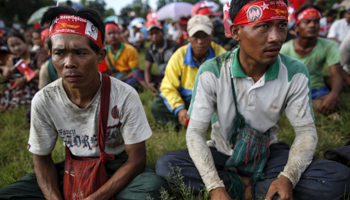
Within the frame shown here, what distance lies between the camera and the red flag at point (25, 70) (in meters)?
4.59

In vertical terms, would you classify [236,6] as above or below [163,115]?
above

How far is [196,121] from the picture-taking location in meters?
2.05

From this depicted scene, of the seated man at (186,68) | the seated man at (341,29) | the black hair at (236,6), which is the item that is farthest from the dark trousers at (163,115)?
the seated man at (341,29)

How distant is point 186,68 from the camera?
363 centimetres

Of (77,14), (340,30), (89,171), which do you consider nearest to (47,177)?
(89,171)

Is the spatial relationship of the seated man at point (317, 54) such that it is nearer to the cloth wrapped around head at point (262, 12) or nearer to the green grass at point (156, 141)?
the green grass at point (156, 141)

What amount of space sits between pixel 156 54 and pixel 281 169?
4.16 meters

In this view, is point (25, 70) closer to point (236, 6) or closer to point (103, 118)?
point (103, 118)

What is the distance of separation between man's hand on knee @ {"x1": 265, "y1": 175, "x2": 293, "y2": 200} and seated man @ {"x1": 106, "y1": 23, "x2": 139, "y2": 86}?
171 inches

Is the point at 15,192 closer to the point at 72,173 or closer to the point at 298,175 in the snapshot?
the point at 72,173

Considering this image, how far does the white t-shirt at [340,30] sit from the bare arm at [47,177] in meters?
7.52

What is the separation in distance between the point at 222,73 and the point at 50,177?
1.61m

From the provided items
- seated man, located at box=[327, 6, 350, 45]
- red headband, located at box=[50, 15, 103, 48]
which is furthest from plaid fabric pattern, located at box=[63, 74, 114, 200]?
seated man, located at box=[327, 6, 350, 45]

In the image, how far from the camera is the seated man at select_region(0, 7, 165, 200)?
5.98 feet
